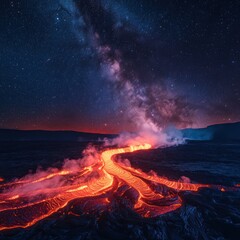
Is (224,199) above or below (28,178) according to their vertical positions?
below

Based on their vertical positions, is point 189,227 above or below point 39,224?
below

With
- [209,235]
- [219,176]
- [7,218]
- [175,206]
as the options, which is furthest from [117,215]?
[219,176]

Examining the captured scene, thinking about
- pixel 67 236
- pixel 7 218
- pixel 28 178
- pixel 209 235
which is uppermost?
pixel 28 178

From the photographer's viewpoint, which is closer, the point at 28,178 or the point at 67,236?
the point at 67,236

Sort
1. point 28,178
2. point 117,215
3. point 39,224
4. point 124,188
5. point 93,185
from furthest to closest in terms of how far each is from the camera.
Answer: point 28,178 < point 93,185 < point 124,188 < point 117,215 < point 39,224

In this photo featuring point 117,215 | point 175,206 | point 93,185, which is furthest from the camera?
point 93,185

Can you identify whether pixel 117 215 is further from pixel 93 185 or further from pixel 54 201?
pixel 93 185

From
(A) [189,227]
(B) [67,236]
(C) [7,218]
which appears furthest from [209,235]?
(C) [7,218]

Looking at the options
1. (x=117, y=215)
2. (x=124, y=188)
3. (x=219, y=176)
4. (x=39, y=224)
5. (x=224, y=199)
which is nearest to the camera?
(x=39, y=224)

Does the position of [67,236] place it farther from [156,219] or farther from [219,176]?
[219,176]

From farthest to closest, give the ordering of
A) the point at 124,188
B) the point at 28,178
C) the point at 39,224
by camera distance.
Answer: the point at 28,178 < the point at 124,188 < the point at 39,224
